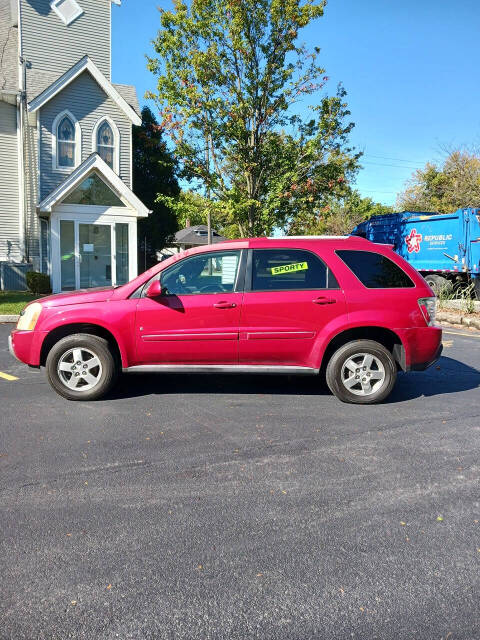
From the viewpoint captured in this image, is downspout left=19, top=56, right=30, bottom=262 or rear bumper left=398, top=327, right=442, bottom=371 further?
downspout left=19, top=56, right=30, bottom=262

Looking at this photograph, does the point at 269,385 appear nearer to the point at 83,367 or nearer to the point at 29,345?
the point at 83,367

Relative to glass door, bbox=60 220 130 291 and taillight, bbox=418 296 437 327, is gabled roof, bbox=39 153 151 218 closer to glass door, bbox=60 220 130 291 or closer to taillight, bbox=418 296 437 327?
glass door, bbox=60 220 130 291

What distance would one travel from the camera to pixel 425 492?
12.1ft

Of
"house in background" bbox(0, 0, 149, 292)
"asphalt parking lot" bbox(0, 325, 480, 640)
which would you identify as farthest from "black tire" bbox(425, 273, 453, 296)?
"asphalt parking lot" bbox(0, 325, 480, 640)

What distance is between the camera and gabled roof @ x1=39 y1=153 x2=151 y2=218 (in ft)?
56.2

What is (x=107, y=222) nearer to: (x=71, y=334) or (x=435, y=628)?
(x=71, y=334)

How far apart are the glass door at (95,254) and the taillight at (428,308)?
46.4 ft

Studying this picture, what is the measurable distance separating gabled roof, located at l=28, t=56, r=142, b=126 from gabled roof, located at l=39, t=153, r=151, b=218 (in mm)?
2984

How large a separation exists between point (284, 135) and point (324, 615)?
15.9 metres

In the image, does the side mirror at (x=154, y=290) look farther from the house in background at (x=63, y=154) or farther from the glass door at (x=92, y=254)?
the house in background at (x=63, y=154)

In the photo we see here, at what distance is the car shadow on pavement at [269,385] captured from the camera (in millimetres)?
6388

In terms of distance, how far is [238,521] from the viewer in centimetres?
326

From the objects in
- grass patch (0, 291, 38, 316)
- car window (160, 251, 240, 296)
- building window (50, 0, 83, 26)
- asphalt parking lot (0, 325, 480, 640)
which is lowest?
asphalt parking lot (0, 325, 480, 640)

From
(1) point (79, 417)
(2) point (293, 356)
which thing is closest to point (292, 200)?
(2) point (293, 356)
